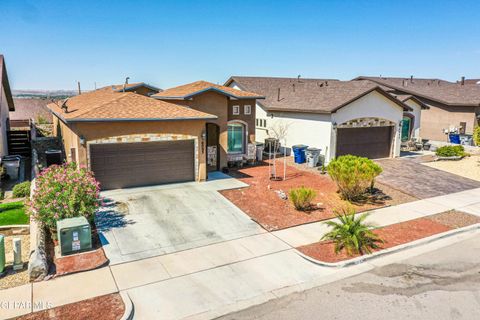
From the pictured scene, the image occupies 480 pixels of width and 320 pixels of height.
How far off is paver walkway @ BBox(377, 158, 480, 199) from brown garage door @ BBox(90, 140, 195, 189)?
9.66 metres

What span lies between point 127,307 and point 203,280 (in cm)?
190

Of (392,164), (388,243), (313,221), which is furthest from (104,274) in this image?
(392,164)

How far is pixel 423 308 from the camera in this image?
7.61m

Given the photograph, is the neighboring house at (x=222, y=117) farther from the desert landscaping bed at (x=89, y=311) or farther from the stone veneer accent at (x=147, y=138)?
the desert landscaping bed at (x=89, y=311)

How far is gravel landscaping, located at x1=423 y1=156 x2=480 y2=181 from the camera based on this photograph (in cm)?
2012

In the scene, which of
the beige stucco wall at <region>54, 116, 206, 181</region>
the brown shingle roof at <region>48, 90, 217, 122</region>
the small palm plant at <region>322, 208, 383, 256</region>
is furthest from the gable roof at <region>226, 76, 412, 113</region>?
the small palm plant at <region>322, 208, 383, 256</region>

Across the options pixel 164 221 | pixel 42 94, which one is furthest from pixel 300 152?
pixel 42 94

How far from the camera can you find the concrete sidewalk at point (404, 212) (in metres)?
11.4

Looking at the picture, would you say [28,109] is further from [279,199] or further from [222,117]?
[279,199]

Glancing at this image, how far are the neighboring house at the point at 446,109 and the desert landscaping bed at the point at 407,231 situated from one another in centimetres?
1773

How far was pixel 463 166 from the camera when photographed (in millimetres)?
21688

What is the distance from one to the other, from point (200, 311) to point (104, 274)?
2772 millimetres

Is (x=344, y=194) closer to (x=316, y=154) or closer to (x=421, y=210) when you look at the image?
(x=421, y=210)

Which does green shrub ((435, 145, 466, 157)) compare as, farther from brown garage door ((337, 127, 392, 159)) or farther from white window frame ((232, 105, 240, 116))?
white window frame ((232, 105, 240, 116))
